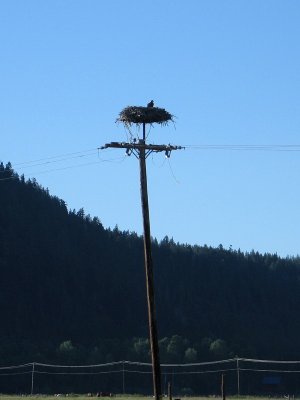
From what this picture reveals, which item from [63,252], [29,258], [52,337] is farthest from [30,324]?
[63,252]

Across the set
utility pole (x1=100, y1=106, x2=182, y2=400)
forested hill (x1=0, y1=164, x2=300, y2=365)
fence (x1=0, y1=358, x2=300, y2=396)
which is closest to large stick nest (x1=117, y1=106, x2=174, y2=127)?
utility pole (x1=100, y1=106, x2=182, y2=400)

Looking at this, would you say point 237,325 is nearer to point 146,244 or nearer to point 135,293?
point 135,293

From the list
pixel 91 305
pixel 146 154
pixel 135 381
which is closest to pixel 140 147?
pixel 146 154

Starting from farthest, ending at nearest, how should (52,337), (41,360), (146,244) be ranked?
1. (52,337)
2. (41,360)
3. (146,244)

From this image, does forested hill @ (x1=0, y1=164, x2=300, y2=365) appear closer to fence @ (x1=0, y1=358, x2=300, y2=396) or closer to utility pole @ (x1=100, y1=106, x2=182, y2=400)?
fence @ (x1=0, y1=358, x2=300, y2=396)

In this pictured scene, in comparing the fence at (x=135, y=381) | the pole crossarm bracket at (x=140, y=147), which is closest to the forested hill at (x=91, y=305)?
the fence at (x=135, y=381)

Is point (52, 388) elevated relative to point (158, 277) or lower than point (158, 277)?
lower

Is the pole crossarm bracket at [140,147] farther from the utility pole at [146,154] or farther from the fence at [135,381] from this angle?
the fence at [135,381]

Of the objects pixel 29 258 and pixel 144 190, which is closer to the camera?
pixel 144 190

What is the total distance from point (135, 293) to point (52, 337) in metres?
30.3

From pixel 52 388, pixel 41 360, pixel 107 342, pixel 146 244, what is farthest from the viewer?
pixel 107 342

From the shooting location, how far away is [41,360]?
12150 cm

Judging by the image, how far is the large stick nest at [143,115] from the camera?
3891 centimetres

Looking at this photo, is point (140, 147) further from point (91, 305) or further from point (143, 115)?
point (91, 305)
